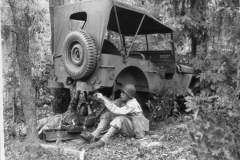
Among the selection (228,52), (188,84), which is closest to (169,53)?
(188,84)

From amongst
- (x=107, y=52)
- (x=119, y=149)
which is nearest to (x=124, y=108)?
(x=119, y=149)

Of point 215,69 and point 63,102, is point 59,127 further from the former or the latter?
point 215,69

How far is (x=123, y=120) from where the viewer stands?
5.97m

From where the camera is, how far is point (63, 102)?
8633mm

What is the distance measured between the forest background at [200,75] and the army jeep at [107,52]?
0.66 metres

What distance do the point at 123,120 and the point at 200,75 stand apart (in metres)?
1.71

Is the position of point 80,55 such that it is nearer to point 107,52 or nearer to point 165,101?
point 107,52

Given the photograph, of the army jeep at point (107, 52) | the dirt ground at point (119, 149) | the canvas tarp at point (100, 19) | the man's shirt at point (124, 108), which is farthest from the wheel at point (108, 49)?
the dirt ground at point (119, 149)

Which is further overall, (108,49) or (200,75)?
(108,49)

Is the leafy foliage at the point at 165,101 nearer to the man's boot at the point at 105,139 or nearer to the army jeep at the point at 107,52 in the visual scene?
the army jeep at the point at 107,52

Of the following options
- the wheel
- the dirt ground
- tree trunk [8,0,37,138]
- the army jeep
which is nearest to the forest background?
tree trunk [8,0,37,138]

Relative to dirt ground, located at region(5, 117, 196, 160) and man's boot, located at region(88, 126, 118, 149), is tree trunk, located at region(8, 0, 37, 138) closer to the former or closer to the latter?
dirt ground, located at region(5, 117, 196, 160)

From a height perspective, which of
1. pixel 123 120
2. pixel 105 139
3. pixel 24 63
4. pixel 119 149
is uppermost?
pixel 24 63

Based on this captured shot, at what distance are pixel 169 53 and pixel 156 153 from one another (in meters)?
3.81
